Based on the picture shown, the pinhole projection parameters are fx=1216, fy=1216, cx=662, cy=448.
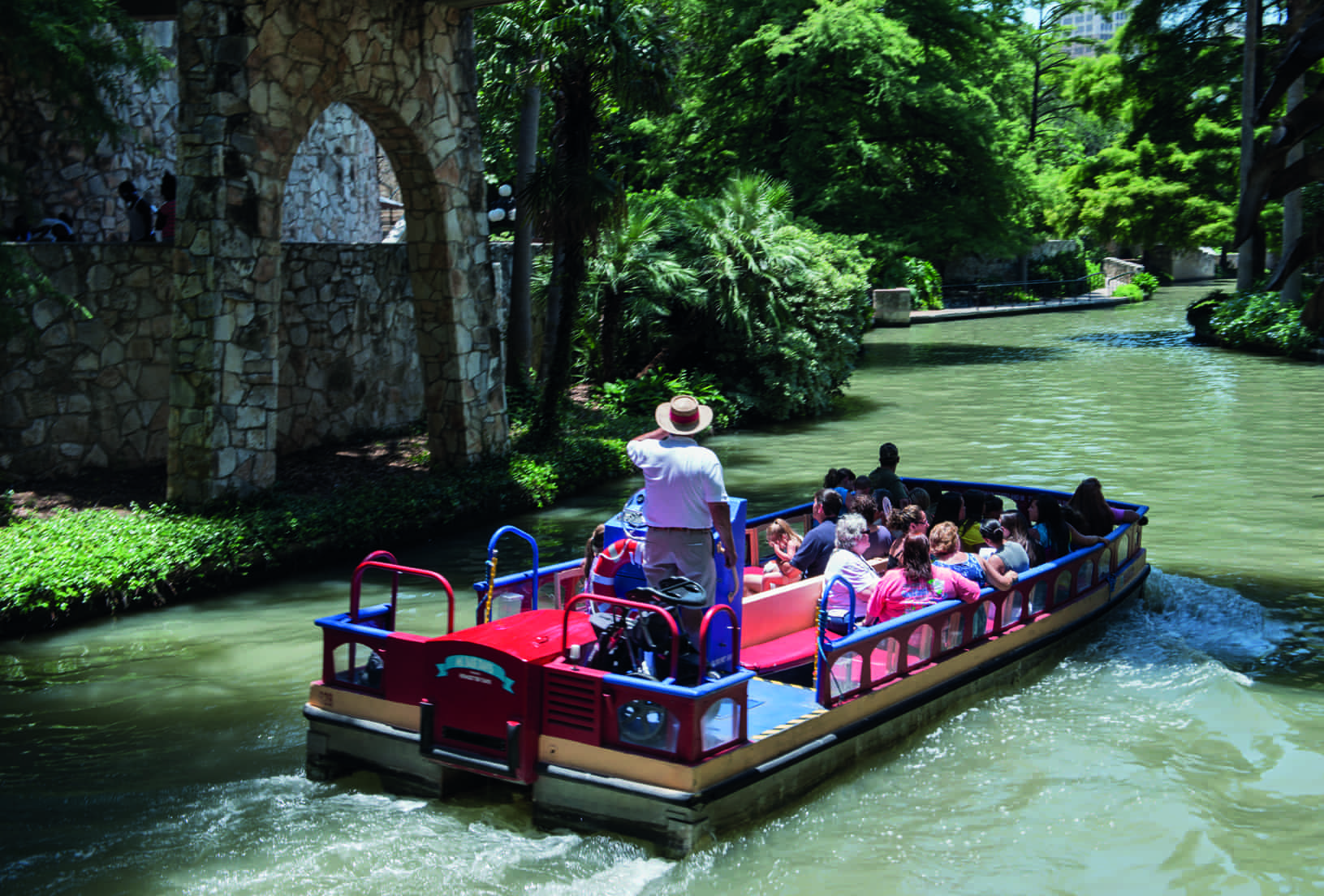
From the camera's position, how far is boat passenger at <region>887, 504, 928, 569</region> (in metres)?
9.23

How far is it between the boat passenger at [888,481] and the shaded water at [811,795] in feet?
6.86

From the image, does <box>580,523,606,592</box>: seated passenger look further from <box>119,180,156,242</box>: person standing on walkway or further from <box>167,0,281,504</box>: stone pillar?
<box>119,180,156,242</box>: person standing on walkway

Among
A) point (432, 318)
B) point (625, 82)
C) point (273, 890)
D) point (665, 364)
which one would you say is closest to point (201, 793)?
point (273, 890)

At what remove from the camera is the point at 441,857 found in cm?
665

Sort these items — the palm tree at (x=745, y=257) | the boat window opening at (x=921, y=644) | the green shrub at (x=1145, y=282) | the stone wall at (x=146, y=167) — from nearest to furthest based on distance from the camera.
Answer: the boat window opening at (x=921, y=644), the stone wall at (x=146, y=167), the palm tree at (x=745, y=257), the green shrub at (x=1145, y=282)

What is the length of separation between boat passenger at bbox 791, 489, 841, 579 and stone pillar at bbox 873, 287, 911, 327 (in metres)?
35.0

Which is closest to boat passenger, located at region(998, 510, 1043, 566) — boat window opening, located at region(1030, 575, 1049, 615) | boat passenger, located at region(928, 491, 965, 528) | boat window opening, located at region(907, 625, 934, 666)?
boat window opening, located at region(1030, 575, 1049, 615)

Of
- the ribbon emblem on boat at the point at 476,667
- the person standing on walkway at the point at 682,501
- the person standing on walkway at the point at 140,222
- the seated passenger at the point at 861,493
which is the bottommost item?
the ribbon emblem on boat at the point at 476,667

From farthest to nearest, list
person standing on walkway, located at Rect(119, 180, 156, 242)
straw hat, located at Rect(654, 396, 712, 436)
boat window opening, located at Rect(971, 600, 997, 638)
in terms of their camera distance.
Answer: person standing on walkway, located at Rect(119, 180, 156, 242)
boat window opening, located at Rect(971, 600, 997, 638)
straw hat, located at Rect(654, 396, 712, 436)

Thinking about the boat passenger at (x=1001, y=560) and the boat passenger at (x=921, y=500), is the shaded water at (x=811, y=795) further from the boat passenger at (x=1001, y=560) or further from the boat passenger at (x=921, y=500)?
the boat passenger at (x=921, y=500)

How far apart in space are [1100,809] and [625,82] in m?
11.3

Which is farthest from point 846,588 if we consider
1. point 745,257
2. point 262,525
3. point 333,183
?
point 333,183

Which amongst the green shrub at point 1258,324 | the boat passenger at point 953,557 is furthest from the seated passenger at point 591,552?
the green shrub at point 1258,324

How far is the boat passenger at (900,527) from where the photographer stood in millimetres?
9227
